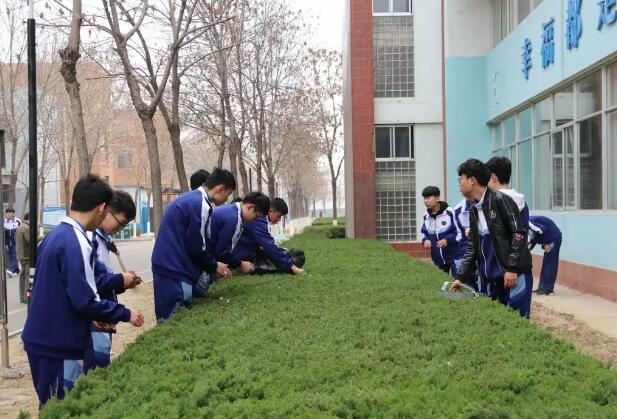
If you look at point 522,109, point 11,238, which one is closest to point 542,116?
point 522,109

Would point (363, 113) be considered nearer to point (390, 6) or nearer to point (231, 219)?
point (390, 6)

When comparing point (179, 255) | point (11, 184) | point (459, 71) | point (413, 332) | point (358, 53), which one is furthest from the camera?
point (11, 184)

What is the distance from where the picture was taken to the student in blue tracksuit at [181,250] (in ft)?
18.9

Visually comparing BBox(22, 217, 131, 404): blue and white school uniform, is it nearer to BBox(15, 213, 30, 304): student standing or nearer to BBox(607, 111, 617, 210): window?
BBox(607, 111, 617, 210): window

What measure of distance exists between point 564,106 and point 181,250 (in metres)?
9.21

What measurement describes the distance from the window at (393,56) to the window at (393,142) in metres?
1.02

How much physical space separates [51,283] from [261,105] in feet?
60.3

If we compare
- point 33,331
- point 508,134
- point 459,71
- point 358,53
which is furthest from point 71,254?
point 358,53

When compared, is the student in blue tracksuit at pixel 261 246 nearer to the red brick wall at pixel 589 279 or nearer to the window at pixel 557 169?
the red brick wall at pixel 589 279

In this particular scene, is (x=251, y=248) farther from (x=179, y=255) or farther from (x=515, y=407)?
(x=515, y=407)

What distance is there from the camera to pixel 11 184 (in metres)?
27.1

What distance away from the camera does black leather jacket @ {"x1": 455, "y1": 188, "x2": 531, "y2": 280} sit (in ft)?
17.6

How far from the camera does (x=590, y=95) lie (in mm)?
11430

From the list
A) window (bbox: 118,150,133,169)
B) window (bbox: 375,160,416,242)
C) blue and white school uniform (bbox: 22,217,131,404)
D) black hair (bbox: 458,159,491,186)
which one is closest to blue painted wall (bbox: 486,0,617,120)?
window (bbox: 375,160,416,242)
